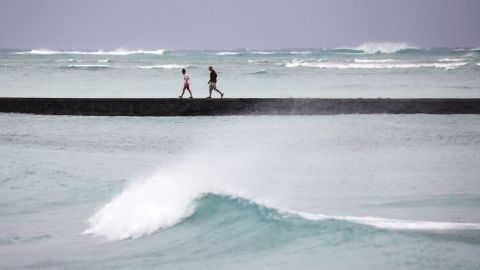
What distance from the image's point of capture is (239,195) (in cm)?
1242

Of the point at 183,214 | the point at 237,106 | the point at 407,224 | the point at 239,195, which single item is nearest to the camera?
the point at 407,224

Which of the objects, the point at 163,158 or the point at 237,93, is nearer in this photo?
the point at 163,158

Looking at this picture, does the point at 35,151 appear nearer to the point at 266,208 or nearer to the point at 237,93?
the point at 266,208

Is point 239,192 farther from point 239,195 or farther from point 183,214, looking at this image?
point 183,214

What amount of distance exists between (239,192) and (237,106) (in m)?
7.57

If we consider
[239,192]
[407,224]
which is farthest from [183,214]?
[407,224]

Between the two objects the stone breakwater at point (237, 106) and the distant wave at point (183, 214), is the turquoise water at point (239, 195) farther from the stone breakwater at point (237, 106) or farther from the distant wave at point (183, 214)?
the stone breakwater at point (237, 106)

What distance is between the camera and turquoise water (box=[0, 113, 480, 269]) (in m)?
9.76

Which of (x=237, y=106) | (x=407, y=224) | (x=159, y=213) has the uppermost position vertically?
(x=237, y=106)

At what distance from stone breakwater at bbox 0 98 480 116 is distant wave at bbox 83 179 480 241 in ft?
25.9

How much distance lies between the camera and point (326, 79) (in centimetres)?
4809

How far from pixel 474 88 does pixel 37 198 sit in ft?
96.5

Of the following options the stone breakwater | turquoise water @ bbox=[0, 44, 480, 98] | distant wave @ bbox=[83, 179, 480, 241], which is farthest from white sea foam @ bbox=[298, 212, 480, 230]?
turquoise water @ bbox=[0, 44, 480, 98]

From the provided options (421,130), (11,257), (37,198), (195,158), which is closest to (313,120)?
(421,130)
